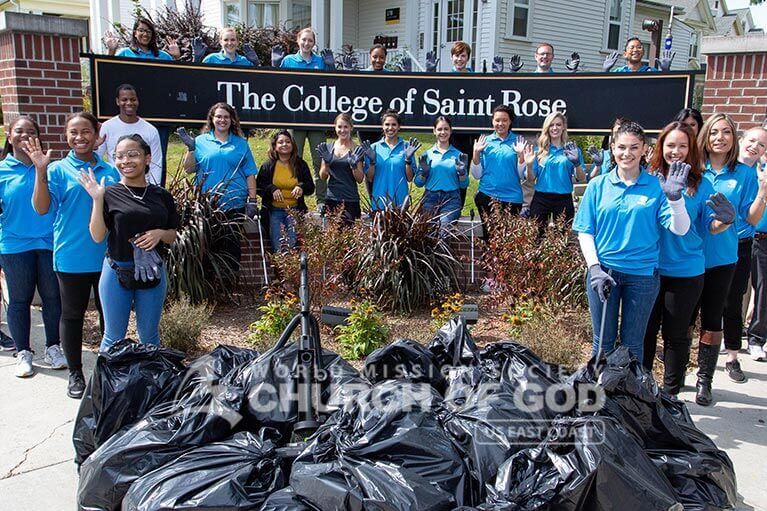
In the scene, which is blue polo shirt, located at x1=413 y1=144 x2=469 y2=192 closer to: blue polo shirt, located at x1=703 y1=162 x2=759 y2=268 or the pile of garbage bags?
blue polo shirt, located at x1=703 y1=162 x2=759 y2=268

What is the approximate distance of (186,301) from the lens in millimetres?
5566

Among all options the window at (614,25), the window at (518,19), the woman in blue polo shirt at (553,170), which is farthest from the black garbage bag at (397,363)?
the window at (614,25)

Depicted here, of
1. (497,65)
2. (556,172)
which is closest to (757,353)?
(556,172)

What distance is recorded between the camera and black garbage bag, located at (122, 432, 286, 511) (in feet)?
8.76

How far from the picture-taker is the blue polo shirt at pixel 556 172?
6.54 metres

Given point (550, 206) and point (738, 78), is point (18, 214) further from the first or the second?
point (738, 78)

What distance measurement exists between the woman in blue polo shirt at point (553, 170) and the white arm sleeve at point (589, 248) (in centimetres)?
239

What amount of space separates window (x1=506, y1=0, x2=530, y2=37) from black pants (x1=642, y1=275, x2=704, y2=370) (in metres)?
15.8

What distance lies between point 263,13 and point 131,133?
14.9 meters

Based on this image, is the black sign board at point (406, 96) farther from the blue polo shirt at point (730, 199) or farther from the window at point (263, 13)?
the window at point (263, 13)

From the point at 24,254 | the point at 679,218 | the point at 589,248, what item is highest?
the point at 679,218

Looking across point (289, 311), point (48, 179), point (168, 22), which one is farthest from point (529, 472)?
point (168, 22)

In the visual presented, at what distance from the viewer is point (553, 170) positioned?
258 inches

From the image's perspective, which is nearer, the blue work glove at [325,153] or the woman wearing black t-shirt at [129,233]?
the woman wearing black t-shirt at [129,233]
